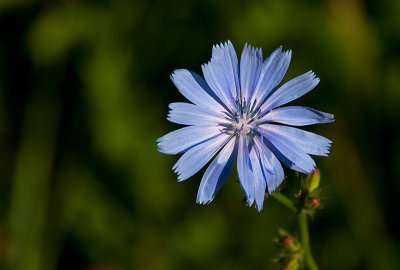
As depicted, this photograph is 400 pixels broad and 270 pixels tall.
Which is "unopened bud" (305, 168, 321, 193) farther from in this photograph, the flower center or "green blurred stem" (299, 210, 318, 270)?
the flower center

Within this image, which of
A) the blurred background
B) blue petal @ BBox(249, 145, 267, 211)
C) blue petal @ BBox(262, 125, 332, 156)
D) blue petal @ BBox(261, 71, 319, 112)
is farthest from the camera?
the blurred background

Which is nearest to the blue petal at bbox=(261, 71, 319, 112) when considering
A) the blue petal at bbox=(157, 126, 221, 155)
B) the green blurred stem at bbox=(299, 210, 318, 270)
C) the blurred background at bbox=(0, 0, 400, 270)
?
the blue petal at bbox=(157, 126, 221, 155)

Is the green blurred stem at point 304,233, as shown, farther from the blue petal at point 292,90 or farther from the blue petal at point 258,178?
the blue petal at point 292,90

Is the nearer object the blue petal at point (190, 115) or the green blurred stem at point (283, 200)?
the green blurred stem at point (283, 200)

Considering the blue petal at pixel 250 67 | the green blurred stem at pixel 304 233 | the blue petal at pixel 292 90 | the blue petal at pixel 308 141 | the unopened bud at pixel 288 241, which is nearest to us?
the blue petal at pixel 308 141

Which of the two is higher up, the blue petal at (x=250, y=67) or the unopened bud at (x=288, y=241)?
the blue petal at (x=250, y=67)

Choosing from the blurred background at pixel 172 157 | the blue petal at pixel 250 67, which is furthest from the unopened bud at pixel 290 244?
the blurred background at pixel 172 157

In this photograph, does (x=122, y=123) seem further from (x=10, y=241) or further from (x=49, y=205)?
(x=10, y=241)
